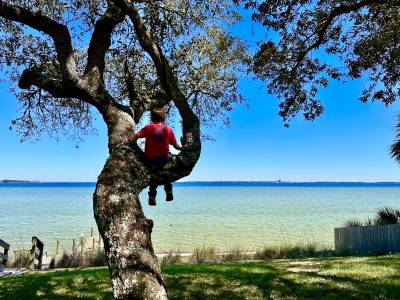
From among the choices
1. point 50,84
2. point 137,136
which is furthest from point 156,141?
point 50,84

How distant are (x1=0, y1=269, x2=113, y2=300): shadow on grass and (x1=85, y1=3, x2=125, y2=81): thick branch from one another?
4182 mm

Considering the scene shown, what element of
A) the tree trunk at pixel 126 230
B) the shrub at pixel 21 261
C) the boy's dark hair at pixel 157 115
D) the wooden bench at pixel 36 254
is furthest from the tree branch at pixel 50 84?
the shrub at pixel 21 261

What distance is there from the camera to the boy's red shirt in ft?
18.4

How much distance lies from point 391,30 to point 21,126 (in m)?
9.46

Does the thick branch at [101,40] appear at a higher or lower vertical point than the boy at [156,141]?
higher

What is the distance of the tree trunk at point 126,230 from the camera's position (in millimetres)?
4125

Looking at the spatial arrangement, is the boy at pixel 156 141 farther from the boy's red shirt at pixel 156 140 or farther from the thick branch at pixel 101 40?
the thick branch at pixel 101 40

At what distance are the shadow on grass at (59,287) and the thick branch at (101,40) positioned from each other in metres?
4.18

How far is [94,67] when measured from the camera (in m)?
6.79

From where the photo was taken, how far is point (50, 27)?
21.8 feet

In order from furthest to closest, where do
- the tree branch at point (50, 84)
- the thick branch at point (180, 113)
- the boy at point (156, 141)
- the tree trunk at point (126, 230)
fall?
the tree branch at point (50, 84), the thick branch at point (180, 113), the boy at point (156, 141), the tree trunk at point (126, 230)

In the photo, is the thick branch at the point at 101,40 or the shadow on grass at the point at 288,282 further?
the shadow on grass at the point at 288,282

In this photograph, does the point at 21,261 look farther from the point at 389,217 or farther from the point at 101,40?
the point at 389,217

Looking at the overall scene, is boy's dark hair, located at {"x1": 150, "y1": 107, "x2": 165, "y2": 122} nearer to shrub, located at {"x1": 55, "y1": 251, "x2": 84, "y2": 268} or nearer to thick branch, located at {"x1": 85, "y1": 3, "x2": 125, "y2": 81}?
thick branch, located at {"x1": 85, "y1": 3, "x2": 125, "y2": 81}
